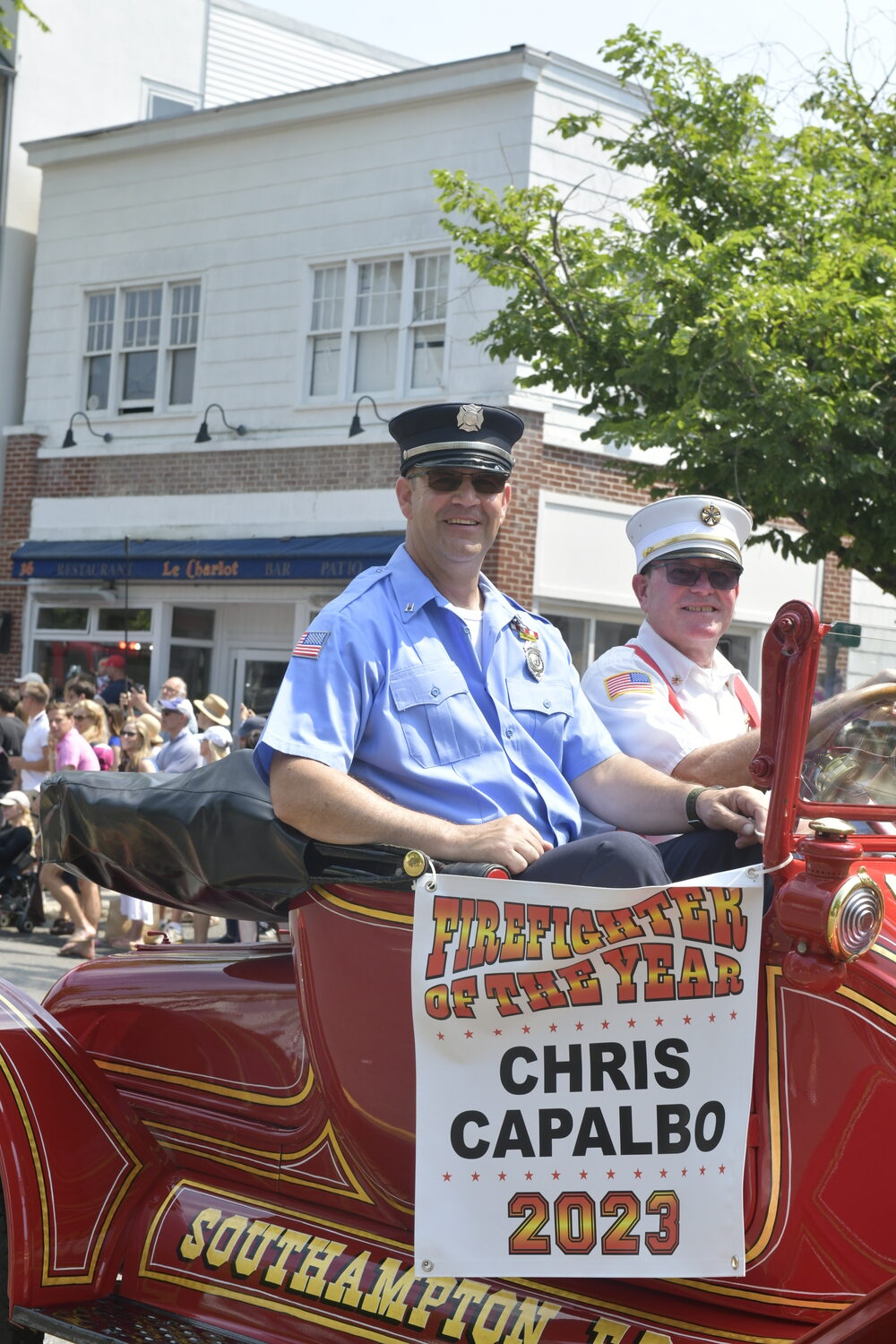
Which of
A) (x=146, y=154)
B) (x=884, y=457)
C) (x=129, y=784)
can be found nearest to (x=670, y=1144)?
(x=129, y=784)

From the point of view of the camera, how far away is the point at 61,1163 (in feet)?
10.9

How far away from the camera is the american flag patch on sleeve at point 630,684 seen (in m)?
3.71

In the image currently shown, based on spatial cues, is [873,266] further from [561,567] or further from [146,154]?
[146,154]

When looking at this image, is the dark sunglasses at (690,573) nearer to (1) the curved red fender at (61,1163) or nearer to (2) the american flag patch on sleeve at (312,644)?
(2) the american flag patch on sleeve at (312,644)

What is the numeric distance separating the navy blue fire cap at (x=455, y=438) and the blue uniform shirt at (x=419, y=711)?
0.22m

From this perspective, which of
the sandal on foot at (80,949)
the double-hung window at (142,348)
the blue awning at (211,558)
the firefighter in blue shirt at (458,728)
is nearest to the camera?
the firefighter in blue shirt at (458,728)

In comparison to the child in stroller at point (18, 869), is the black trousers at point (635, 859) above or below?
above

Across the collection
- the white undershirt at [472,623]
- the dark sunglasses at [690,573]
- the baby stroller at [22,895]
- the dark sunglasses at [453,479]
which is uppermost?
the dark sunglasses at [453,479]

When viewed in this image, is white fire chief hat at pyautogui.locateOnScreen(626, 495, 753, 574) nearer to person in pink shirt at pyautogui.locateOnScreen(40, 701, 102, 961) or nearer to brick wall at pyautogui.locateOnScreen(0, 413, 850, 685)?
person in pink shirt at pyautogui.locateOnScreen(40, 701, 102, 961)

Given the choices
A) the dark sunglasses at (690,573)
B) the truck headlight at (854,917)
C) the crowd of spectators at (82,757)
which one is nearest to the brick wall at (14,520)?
the crowd of spectators at (82,757)

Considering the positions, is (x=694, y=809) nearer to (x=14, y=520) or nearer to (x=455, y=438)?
(x=455, y=438)

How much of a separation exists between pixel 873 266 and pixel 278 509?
9.43 meters

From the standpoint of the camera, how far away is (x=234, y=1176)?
11.1 ft

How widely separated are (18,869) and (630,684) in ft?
30.0
